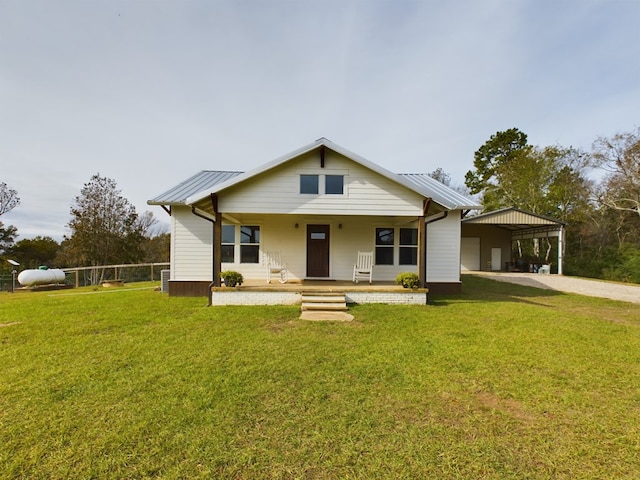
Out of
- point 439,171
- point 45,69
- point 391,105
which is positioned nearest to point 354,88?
point 391,105

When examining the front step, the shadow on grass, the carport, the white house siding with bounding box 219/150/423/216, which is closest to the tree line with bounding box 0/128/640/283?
the carport

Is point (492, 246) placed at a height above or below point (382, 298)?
above

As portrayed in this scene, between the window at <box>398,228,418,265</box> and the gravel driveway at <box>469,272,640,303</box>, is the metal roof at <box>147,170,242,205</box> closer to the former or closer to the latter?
the window at <box>398,228,418,265</box>

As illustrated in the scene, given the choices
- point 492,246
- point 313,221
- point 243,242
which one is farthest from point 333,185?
point 492,246

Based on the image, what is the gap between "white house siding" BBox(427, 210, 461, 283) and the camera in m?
9.92

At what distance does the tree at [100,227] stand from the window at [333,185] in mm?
19874

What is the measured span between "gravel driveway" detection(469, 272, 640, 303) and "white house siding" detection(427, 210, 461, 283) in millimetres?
5652

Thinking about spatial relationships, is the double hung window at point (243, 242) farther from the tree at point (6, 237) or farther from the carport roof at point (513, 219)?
the tree at point (6, 237)

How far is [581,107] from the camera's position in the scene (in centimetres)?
1282

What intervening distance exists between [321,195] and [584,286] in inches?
490

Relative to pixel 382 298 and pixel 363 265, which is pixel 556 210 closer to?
pixel 363 265

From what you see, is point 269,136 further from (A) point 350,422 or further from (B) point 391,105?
(A) point 350,422

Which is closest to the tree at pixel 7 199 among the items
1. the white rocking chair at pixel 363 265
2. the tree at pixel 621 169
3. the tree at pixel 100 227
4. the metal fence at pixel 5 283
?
the tree at pixel 100 227

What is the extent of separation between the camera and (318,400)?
309cm
